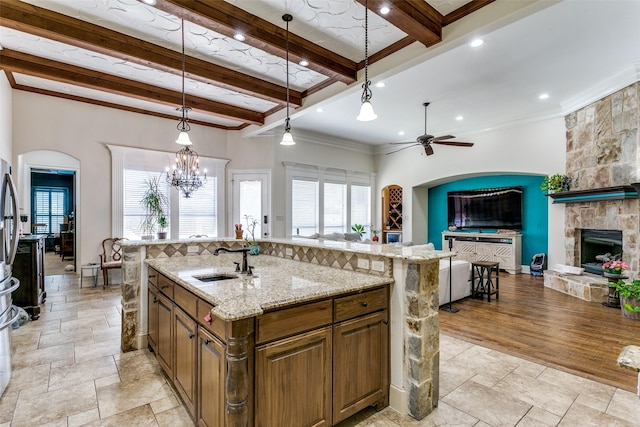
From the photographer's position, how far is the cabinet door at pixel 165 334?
8.03 feet

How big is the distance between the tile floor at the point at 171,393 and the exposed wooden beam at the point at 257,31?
336 cm

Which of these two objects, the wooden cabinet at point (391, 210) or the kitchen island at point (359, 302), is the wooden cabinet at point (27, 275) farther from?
the wooden cabinet at point (391, 210)

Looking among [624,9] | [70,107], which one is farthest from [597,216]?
[70,107]

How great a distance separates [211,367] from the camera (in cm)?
176

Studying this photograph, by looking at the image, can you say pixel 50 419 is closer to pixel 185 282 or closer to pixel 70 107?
pixel 185 282

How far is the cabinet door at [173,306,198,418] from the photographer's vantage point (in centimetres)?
201

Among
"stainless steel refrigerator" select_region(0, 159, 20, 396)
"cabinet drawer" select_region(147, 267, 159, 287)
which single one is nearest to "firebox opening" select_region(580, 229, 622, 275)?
"cabinet drawer" select_region(147, 267, 159, 287)

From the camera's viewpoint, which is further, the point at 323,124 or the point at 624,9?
the point at 323,124

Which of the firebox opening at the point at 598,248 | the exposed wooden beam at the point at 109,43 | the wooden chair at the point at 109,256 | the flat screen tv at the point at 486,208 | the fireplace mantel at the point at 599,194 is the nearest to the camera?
the exposed wooden beam at the point at 109,43

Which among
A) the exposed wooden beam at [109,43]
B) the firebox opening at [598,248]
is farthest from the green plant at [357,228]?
the exposed wooden beam at [109,43]

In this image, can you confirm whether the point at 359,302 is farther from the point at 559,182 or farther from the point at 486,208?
the point at 486,208

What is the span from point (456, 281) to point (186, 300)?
4.37 meters

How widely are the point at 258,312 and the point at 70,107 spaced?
21.4 ft

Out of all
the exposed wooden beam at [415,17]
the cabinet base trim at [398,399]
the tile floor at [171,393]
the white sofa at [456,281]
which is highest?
the exposed wooden beam at [415,17]
